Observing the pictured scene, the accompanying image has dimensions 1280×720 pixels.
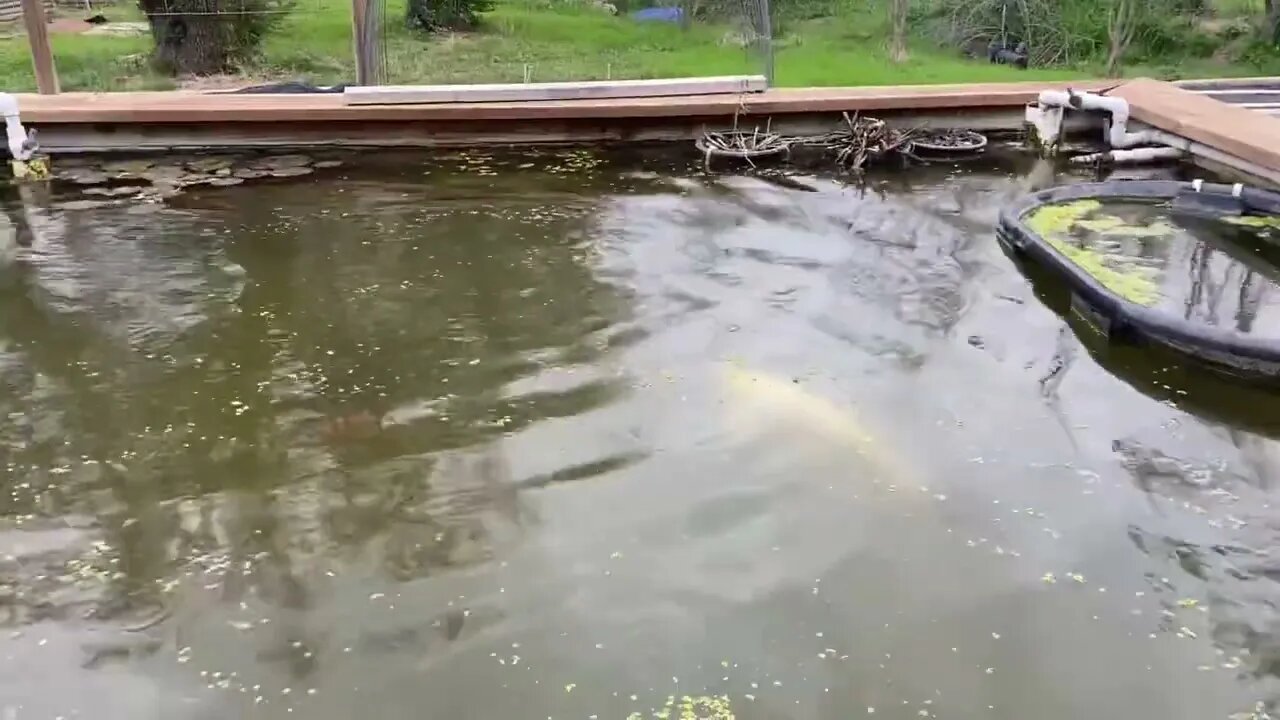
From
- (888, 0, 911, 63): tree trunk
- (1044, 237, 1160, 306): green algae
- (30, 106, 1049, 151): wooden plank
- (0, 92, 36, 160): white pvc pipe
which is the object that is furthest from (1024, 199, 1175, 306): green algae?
(0, 92, 36, 160): white pvc pipe

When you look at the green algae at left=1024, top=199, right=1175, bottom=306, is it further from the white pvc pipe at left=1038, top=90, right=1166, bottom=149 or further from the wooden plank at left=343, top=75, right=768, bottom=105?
the wooden plank at left=343, top=75, right=768, bottom=105

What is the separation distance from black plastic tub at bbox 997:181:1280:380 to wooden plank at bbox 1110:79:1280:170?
0.29 metres

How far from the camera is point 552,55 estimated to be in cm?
1040

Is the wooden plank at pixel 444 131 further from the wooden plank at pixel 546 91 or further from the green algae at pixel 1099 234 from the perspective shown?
the green algae at pixel 1099 234

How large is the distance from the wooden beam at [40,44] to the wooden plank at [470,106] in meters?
0.27

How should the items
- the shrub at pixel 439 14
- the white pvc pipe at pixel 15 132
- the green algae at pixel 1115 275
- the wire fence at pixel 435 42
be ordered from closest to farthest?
the green algae at pixel 1115 275 < the white pvc pipe at pixel 15 132 < the wire fence at pixel 435 42 < the shrub at pixel 439 14

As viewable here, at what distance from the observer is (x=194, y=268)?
5.29 metres

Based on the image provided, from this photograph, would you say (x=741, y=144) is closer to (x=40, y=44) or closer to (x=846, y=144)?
(x=846, y=144)

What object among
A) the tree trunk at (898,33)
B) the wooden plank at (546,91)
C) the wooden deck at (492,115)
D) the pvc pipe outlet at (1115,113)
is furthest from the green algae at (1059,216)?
the tree trunk at (898,33)

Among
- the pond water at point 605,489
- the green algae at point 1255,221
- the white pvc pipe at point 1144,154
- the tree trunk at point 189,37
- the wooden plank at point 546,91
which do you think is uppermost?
the tree trunk at point 189,37

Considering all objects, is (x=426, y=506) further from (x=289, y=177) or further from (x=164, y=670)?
(x=289, y=177)

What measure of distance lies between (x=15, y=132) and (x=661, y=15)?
24.0ft

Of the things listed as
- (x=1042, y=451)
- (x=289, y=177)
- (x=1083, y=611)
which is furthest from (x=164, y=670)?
(x=289, y=177)

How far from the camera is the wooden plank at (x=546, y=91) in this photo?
7.25m
